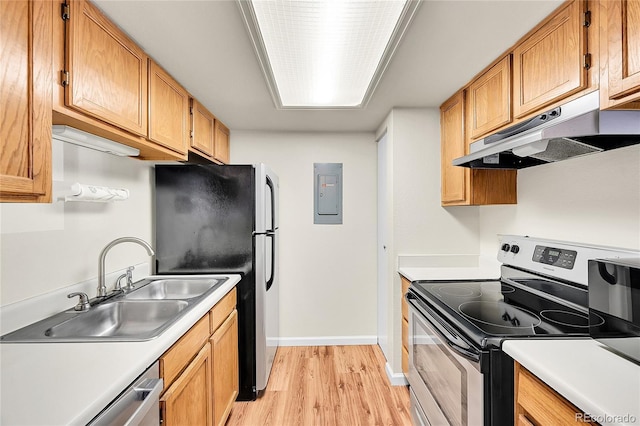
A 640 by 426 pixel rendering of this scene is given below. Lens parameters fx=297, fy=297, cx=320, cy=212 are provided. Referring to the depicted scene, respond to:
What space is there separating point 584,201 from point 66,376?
2.32 metres

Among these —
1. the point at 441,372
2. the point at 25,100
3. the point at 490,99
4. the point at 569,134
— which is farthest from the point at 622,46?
the point at 25,100

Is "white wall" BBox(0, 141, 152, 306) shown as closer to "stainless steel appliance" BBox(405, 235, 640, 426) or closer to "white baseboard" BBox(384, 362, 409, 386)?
"stainless steel appliance" BBox(405, 235, 640, 426)

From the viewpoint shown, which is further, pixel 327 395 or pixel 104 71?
pixel 327 395

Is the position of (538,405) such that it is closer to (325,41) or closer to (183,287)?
(325,41)

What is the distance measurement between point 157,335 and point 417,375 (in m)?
1.41

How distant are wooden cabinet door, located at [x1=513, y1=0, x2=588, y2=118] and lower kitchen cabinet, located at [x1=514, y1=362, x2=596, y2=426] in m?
1.13

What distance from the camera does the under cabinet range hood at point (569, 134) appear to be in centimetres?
110

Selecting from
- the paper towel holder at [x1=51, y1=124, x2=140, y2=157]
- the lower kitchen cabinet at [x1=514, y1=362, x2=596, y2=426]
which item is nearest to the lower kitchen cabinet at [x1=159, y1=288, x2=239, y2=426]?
the paper towel holder at [x1=51, y1=124, x2=140, y2=157]

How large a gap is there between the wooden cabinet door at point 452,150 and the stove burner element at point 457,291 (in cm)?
64

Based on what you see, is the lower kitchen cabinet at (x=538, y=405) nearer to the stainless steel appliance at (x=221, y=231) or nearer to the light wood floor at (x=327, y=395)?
the light wood floor at (x=327, y=395)

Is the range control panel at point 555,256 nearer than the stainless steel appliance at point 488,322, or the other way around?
the stainless steel appliance at point 488,322

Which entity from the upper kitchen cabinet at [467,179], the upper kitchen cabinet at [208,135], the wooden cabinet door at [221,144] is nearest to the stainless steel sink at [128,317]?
the upper kitchen cabinet at [208,135]

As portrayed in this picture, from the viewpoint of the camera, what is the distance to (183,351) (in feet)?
4.21

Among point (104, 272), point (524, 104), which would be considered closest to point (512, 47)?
point (524, 104)
